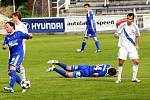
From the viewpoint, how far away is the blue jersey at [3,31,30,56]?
53.1 feet

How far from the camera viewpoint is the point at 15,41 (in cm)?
1620

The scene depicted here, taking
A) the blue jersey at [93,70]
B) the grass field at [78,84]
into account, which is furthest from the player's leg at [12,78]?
the blue jersey at [93,70]

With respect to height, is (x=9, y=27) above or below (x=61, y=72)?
above

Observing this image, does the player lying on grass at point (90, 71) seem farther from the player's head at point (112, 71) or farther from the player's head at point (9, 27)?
the player's head at point (9, 27)

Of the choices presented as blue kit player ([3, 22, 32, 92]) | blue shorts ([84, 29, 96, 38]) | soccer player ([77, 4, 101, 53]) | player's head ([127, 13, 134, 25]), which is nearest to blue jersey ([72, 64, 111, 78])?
player's head ([127, 13, 134, 25])

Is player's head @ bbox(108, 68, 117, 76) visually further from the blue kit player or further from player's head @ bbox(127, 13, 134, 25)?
the blue kit player

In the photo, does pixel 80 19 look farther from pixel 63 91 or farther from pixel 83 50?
pixel 63 91

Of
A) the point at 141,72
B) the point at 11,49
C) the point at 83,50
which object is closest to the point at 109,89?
the point at 11,49

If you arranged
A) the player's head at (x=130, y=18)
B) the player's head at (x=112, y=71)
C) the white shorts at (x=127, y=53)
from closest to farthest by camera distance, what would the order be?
the player's head at (x=130, y=18) < the white shorts at (x=127, y=53) < the player's head at (x=112, y=71)

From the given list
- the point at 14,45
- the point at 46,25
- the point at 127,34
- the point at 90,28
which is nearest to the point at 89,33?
the point at 90,28

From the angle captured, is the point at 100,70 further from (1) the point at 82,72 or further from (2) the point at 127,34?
(2) the point at 127,34

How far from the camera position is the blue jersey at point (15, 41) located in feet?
53.1

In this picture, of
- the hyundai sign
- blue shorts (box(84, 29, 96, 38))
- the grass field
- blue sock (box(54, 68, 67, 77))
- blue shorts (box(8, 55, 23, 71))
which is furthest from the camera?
the hyundai sign

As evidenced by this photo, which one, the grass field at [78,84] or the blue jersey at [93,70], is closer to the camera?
the grass field at [78,84]
